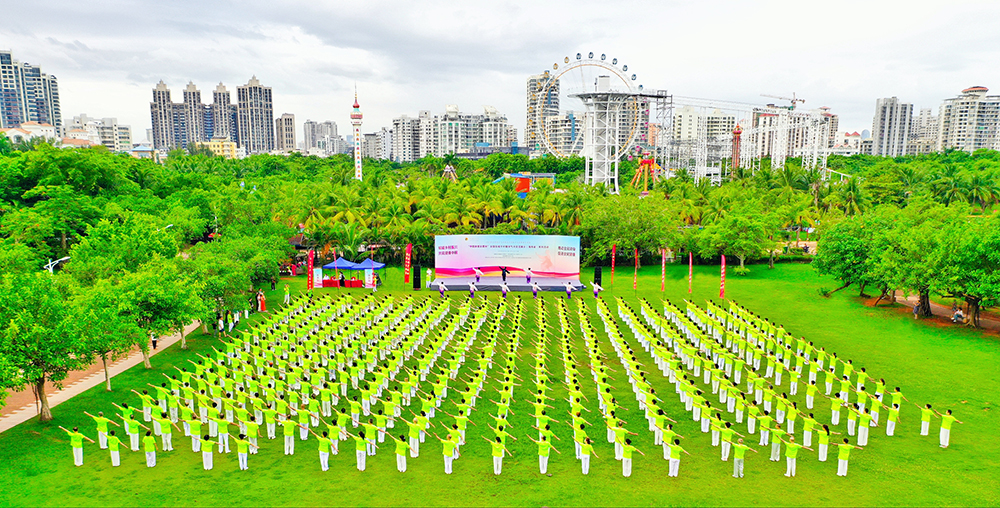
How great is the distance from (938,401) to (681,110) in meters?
175

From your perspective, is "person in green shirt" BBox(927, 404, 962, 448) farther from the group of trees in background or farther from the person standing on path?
the group of trees in background

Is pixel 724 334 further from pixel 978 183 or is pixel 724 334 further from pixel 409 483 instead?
pixel 978 183

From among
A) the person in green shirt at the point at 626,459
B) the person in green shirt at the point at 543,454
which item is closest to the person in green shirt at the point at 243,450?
the person in green shirt at the point at 543,454

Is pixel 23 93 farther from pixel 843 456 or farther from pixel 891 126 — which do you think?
pixel 891 126

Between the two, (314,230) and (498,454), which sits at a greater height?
(314,230)

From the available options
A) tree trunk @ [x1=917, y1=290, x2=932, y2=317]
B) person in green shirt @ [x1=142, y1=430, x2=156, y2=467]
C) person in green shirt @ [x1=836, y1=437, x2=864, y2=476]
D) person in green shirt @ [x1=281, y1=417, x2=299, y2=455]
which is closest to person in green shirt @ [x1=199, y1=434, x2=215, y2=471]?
person in green shirt @ [x1=142, y1=430, x2=156, y2=467]

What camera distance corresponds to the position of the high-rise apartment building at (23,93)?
178375 millimetres

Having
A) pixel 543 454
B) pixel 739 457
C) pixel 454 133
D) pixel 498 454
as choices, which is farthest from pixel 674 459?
pixel 454 133

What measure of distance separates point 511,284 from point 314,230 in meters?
13.1

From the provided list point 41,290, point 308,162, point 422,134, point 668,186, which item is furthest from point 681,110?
point 41,290

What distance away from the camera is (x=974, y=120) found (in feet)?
485

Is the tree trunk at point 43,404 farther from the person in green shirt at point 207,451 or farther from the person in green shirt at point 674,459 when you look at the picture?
the person in green shirt at point 674,459

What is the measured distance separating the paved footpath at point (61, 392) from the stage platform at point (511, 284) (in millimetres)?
14836

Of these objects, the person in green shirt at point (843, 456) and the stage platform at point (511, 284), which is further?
the stage platform at point (511, 284)
